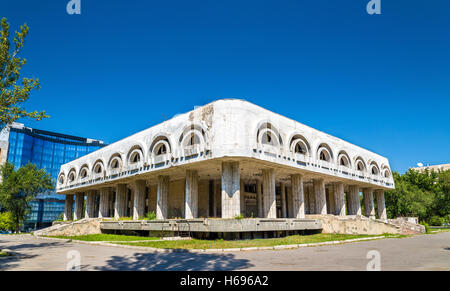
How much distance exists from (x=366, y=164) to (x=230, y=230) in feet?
96.2

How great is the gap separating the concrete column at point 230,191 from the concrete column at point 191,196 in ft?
16.5

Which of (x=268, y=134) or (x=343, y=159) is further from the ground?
(x=268, y=134)

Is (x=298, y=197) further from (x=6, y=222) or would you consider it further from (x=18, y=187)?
(x=6, y=222)

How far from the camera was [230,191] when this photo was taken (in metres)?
24.8

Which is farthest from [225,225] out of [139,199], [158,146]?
[139,199]

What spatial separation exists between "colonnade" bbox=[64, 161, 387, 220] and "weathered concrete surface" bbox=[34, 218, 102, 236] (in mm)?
4546

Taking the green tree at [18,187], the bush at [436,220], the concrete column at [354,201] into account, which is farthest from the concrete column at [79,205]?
the bush at [436,220]

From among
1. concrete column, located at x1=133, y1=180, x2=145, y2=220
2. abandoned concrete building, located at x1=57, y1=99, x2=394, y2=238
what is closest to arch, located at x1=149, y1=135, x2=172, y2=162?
abandoned concrete building, located at x1=57, y1=99, x2=394, y2=238

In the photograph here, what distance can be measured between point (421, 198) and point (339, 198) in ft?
61.2

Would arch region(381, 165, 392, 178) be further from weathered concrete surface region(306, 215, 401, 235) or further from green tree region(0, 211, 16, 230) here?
green tree region(0, 211, 16, 230)
